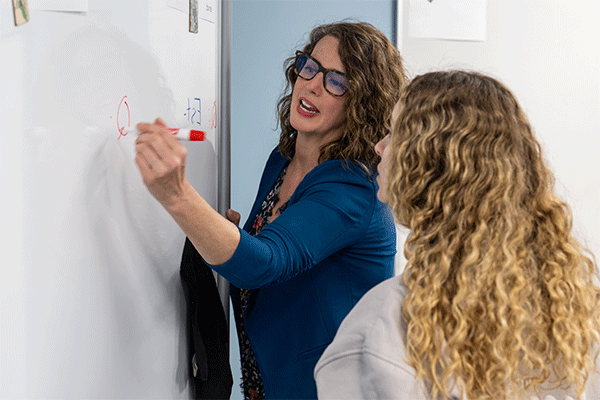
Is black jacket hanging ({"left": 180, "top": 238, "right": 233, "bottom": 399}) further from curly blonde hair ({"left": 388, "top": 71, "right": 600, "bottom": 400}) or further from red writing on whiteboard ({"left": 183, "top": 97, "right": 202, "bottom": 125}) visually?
curly blonde hair ({"left": 388, "top": 71, "right": 600, "bottom": 400})

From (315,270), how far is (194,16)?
0.53m

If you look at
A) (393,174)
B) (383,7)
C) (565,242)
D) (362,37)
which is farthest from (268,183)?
(383,7)

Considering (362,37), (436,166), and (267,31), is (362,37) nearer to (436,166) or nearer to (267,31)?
(436,166)

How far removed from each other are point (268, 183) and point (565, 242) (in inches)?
25.5

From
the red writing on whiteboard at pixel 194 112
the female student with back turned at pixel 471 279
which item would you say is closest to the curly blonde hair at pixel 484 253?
the female student with back turned at pixel 471 279

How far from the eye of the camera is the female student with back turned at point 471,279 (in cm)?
64

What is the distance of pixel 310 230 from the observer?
2.88ft

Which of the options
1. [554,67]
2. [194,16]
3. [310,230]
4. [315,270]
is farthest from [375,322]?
[554,67]

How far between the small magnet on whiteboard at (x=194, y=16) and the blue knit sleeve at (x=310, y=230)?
1.15 feet

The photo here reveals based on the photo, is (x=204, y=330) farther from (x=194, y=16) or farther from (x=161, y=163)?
(x=194, y=16)

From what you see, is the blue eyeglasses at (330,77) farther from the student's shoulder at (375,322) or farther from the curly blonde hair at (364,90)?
the student's shoulder at (375,322)

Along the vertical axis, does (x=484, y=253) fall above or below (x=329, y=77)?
below

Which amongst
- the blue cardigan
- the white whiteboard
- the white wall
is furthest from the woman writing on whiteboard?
the white wall

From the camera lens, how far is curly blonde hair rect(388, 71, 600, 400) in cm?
65
